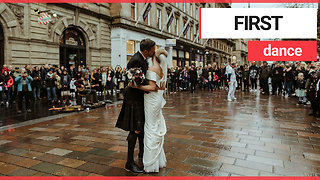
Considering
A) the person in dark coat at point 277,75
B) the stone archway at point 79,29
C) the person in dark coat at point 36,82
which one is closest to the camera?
the person in dark coat at point 36,82

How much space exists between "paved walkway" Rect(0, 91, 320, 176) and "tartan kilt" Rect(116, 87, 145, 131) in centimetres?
68

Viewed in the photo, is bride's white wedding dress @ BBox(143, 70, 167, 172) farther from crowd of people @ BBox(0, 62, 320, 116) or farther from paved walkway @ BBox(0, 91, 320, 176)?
crowd of people @ BBox(0, 62, 320, 116)

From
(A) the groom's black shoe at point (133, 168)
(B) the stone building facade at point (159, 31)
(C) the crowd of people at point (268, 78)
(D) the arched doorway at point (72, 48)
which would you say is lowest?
(A) the groom's black shoe at point (133, 168)

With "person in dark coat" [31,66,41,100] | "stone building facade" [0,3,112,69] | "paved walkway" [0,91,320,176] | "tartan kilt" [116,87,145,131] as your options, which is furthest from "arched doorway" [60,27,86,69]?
"tartan kilt" [116,87,145,131]

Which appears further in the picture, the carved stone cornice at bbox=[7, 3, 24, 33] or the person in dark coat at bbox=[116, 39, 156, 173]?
the carved stone cornice at bbox=[7, 3, 24, 33]

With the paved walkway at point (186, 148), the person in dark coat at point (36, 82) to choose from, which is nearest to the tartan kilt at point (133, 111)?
the paved walkway at point (186, 148)

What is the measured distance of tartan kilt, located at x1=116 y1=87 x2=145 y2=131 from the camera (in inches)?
139

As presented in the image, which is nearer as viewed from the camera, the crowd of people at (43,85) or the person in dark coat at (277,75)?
the crowd of people at (43,85)

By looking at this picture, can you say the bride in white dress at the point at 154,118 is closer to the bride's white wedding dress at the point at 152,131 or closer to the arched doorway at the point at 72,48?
the bride's white wedding dress at the point at 152,131

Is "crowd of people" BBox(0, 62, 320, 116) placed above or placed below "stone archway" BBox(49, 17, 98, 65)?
below

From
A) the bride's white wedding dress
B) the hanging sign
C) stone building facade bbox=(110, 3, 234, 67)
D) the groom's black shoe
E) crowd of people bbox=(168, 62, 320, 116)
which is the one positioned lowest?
the groom's black shoe

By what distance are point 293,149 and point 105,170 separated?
3.36 metres

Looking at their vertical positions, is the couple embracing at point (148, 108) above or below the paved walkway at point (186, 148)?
above

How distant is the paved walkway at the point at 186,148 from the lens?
12.0ft
